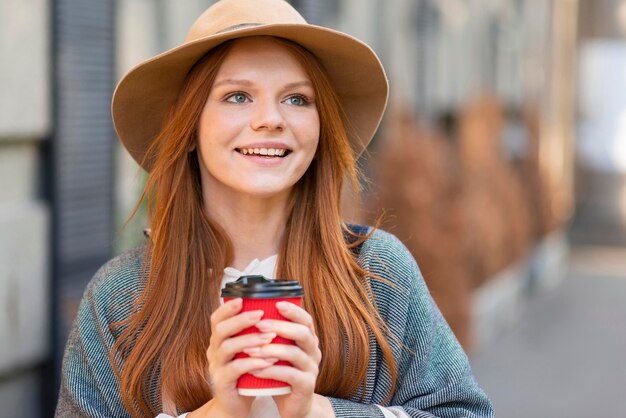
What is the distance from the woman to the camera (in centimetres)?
240

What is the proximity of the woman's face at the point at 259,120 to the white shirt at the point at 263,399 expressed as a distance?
164 millimetres

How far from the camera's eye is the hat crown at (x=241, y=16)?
2.41 metres

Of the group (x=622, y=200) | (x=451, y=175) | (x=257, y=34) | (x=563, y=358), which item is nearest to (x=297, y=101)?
(x=257, y=34)

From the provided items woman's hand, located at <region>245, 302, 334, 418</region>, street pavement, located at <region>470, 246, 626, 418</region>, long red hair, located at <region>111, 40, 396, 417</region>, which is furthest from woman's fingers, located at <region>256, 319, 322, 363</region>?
street pavement, located at <region>470, 246, 626, 418</region>

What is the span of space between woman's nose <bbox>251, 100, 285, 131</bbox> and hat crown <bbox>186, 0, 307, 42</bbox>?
0.53ft

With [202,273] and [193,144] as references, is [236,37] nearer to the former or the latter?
[193,144]

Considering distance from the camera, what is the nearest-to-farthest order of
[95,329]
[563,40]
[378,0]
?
[95,329] < [378,0] < [563,40]

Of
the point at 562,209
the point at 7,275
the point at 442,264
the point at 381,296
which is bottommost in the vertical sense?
the point at 562,209

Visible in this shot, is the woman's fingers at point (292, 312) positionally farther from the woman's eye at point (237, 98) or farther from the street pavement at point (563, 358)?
the street pavement at point (563, 358)

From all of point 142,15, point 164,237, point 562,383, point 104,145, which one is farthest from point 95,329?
point 562,383

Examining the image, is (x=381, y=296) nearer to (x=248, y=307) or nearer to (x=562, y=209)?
(x=248, y=307)

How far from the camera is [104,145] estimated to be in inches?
181

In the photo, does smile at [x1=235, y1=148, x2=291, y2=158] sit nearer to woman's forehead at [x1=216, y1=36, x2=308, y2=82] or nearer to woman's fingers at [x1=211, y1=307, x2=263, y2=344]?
woman's forehead at [x1=216, y1=36, x2=308, y2=82]

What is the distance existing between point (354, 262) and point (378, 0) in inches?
292
